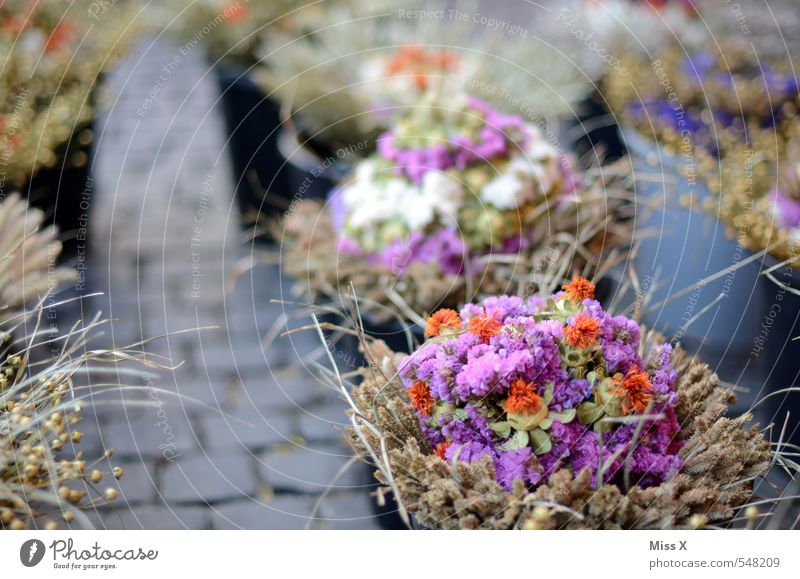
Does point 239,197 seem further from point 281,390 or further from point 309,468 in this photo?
point 309,468

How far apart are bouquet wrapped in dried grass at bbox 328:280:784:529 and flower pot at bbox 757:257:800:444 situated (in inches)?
7.8

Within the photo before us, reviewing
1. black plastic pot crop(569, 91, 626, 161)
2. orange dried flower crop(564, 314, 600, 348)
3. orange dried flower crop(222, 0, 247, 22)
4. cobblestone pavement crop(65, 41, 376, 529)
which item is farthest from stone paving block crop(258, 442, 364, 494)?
orange dried flower crop(222, 0, 247, 22)

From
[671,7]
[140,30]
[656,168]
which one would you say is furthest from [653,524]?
[140,30]

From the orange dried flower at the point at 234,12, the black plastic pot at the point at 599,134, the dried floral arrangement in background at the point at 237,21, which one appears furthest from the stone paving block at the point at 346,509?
the orange dried flower at the point at 234,12

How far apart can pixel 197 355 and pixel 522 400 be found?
2.00 ft

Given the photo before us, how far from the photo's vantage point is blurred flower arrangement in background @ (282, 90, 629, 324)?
944mm

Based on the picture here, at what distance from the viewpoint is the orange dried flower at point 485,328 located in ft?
1.92

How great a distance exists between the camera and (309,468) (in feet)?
2.78

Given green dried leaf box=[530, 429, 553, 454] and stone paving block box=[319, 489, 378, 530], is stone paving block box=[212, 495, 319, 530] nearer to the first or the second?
stone paving block box=[319, 489, 378, 530]

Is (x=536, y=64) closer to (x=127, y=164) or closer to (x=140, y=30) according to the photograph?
(x=127, y=164)

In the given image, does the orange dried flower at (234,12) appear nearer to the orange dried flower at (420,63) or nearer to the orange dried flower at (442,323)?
the orange dried flower at (420,63)

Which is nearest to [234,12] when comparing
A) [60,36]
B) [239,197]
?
[60,36]

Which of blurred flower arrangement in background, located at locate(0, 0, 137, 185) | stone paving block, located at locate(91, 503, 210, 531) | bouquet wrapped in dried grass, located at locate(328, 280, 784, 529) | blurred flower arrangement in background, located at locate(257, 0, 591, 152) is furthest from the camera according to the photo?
blurred flower arrangement in background, located at locate(257, 0, 591, 152)
